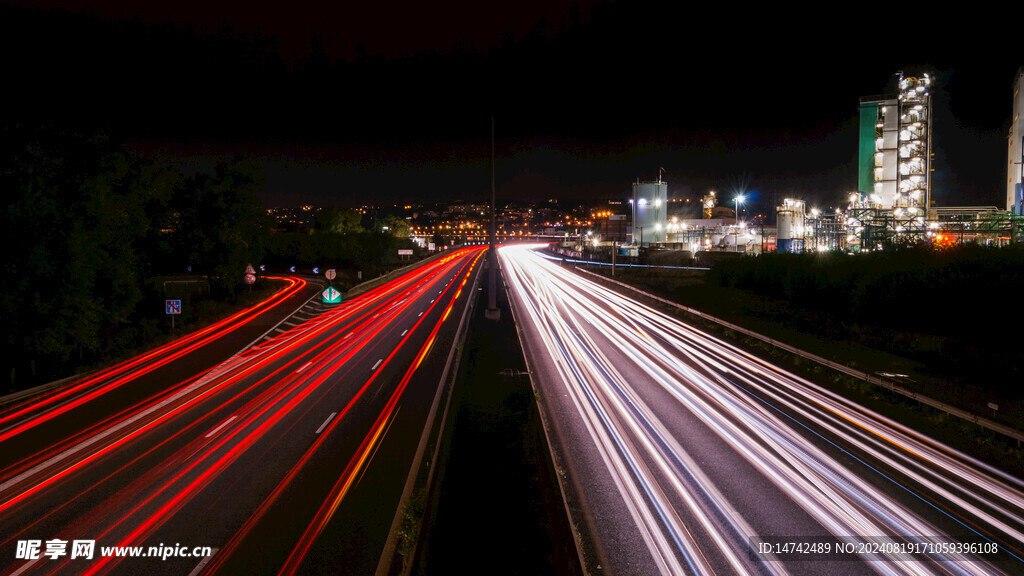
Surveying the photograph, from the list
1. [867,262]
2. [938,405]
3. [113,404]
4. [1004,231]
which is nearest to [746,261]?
[867,262]

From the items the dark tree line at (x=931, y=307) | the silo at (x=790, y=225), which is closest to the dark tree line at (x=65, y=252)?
the dark tree line at (x=931, y=307)

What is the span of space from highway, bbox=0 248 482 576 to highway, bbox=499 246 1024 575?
3409 mm

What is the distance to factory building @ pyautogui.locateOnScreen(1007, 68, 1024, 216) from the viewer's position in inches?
1583

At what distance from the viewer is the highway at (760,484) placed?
22.8ft

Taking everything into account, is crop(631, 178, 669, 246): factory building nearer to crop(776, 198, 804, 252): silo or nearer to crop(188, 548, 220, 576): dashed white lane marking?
crop(776, 198, 804, 252): silo

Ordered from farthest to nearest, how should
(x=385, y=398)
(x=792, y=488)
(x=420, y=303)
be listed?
(x=420, y=303), (x=385, y=398), (x=792, y=488)

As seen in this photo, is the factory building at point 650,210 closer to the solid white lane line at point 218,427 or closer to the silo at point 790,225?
the silo at point 790,225

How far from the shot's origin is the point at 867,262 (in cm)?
2422

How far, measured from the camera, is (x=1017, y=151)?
139 ft

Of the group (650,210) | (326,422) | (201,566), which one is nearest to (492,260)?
(326,422)

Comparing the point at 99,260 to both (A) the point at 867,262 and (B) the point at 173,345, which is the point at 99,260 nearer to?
(B) the point at 173,345

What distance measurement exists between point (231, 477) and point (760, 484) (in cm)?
921

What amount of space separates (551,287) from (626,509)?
38507mm

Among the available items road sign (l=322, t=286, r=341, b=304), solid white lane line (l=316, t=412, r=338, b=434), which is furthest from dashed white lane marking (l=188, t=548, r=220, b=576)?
road sign (l=322, t=286, r=341, b=304)
